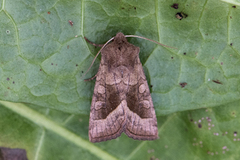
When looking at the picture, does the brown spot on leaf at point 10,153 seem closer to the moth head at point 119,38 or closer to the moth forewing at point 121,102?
the moth forewing at point 121,102

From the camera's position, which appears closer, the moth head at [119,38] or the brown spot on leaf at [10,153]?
the moth head at [119,38]

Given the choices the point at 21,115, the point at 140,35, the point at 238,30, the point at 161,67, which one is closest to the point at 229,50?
the point at 238,30

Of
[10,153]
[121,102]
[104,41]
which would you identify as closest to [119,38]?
[104,41]

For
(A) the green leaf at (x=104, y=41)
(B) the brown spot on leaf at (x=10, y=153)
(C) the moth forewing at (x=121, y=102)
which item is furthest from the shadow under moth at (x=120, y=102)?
(B) the brown spot on leaf at (x=10, y=153)

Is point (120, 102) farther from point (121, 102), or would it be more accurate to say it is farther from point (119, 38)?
point (119, 38)

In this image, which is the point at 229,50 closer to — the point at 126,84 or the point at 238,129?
the point at 238,129

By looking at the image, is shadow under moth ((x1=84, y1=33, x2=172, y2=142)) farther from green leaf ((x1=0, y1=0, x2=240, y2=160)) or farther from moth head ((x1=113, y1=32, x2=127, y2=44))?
green leaf ((x1=0, y1=0, x2=240, y2=160))

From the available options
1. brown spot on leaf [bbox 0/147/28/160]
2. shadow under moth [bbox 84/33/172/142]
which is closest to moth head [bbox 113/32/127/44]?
shadow under moth [bbox 84/33/172/142]

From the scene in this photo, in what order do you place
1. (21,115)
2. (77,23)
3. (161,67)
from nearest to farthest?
1. (77,23)
2. (161,67)
3. (21,115)
